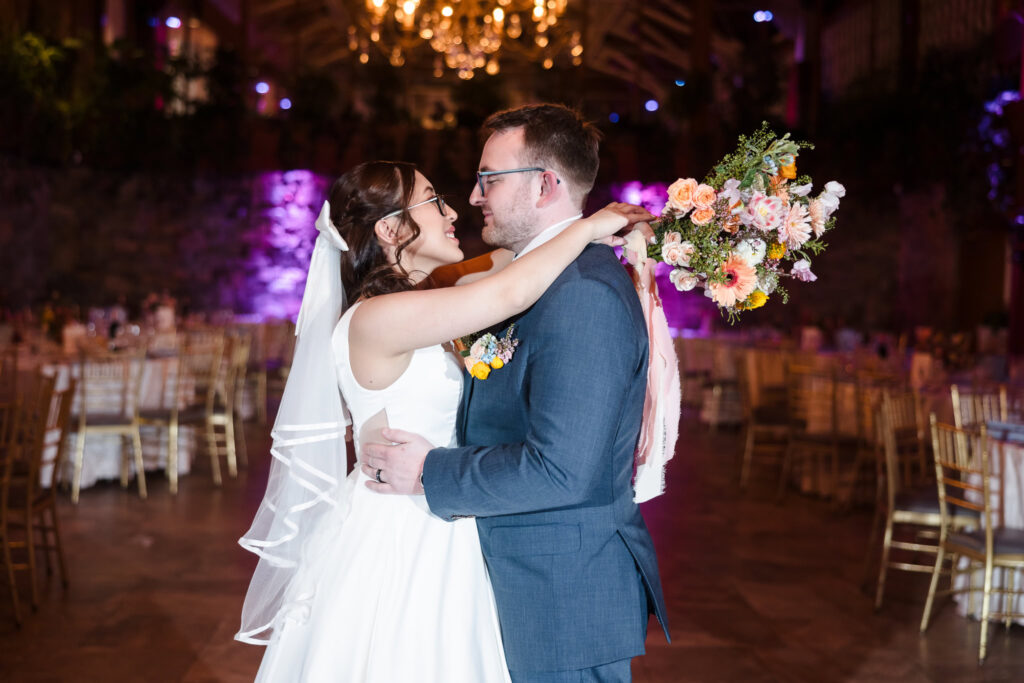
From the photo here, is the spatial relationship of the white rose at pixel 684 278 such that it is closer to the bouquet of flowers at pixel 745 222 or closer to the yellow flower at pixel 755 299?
the bouquet of flowers at pixel 745 222

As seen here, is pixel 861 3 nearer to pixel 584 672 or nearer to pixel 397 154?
pixel 397 154

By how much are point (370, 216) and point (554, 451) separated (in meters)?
0.76

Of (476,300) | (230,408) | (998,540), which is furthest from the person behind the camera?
(230,408)

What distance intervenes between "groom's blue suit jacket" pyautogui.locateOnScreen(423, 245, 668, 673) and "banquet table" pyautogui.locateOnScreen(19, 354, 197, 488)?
15.7 feet

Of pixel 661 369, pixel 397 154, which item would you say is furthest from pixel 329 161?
pixel 661 369

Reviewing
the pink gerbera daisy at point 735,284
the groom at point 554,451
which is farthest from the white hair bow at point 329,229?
the pink gerbera daisy at point 735,284

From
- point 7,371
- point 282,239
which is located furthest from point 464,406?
point 282,239

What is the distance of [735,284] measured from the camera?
5.71 feet

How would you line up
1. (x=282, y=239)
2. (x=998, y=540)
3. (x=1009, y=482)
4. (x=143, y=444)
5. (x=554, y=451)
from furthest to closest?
(x=282, y=239)
(x=143, y=444)
(x=1009, y=482)
(x=998, y=540)
(x=554, y=451)

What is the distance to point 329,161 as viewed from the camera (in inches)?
469

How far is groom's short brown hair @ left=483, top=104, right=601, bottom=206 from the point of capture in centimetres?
172

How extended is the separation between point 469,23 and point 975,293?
6.84m

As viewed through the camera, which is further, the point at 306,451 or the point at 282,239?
the point at 282,239

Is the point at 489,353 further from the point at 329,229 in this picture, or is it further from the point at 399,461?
the point at 329,229
